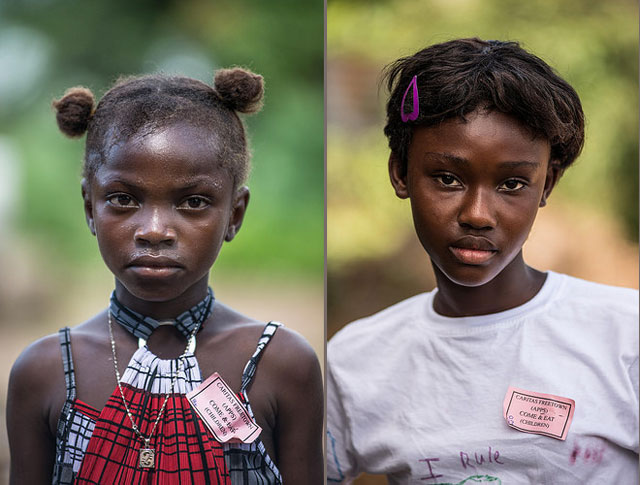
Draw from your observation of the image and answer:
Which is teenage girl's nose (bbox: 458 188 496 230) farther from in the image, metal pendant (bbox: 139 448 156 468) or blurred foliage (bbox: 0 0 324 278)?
metal pendant (bbox: 139 448 156 468)

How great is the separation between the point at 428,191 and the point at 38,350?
819 mm

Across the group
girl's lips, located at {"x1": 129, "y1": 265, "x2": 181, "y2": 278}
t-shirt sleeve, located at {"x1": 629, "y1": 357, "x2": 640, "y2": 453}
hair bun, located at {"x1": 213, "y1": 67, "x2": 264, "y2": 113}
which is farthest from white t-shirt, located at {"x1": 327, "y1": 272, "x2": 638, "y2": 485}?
hair bun, located at {"x1": 213, "y1": 67, "x2": 264, "y2": 113}

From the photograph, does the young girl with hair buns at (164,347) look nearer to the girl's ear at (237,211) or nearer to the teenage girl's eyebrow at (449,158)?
the girl's ear at (237,211)

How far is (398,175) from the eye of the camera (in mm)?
1485

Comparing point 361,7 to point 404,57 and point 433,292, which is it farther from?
point 433,292

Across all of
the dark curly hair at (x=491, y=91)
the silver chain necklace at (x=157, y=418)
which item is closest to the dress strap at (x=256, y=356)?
the silver chain necklace at (x=157, y=418)

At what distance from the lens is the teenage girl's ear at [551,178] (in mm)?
1395

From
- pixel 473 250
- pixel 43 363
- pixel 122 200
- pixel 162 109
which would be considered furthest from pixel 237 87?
pixel 43 363

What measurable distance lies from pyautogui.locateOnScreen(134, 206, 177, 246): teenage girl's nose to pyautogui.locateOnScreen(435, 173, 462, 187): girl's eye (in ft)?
1.65

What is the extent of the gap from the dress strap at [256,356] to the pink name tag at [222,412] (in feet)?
0.11

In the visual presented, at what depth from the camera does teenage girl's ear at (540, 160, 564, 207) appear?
54.9 inches

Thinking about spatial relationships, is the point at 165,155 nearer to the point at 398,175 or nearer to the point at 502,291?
the point at 398,175

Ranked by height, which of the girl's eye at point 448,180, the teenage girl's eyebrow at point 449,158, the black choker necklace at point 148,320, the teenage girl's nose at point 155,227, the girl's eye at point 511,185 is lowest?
the black choker necklace at point 148,320

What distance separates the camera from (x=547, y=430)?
4.33ft
